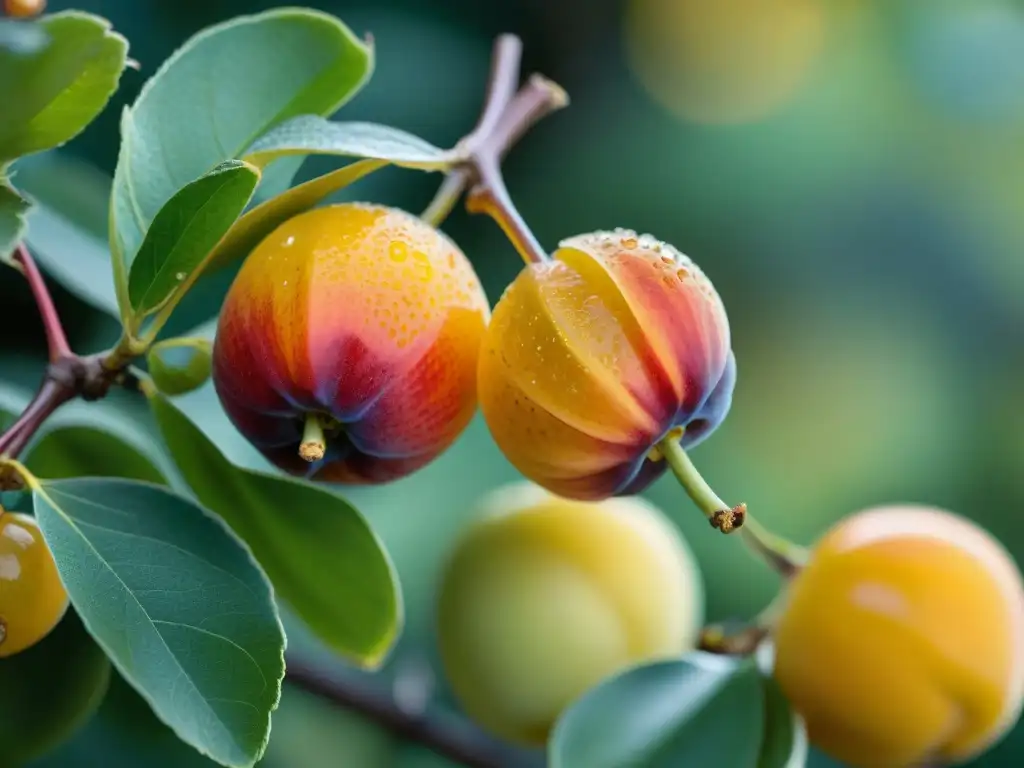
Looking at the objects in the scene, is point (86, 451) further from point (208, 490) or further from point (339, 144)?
point (339, 144)

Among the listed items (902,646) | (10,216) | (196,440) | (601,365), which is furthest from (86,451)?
(902,646)

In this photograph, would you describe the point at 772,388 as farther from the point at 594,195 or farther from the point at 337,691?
the point at 337,691

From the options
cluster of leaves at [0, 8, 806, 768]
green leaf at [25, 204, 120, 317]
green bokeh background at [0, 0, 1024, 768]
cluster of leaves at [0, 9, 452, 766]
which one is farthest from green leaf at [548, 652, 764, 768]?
green bokeh background at [0, 0, 1024, 768]

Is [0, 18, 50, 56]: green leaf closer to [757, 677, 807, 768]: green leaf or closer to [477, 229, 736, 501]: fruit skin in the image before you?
[477, 229, 736, 501]: fruit skin

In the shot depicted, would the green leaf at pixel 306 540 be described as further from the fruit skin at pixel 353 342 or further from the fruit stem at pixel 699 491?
the fruit stem at pixel 699 491

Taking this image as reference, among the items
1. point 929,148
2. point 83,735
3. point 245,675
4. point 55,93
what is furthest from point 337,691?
point 929,148

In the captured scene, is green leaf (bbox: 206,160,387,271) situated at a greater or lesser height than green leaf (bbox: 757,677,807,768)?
greater

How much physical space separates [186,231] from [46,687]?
24 cm

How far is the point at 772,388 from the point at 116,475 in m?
0.94

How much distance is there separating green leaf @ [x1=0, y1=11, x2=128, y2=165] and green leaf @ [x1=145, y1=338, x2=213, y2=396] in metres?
0.10

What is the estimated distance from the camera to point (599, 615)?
793mm

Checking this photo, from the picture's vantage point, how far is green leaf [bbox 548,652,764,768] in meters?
0.61

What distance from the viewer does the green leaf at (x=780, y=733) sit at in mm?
632

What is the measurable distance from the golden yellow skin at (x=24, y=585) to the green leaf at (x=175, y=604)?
0.02 meters
